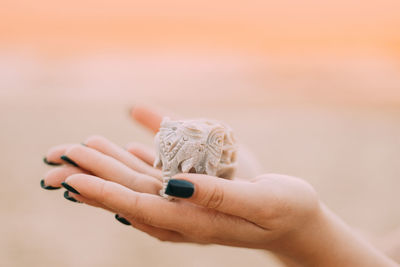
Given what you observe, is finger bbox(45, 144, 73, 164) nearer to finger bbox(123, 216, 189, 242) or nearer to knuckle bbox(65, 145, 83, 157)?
knuckle bbox(65, 145, 83, 157)

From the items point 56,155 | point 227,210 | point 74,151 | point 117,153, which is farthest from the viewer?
point 117,153

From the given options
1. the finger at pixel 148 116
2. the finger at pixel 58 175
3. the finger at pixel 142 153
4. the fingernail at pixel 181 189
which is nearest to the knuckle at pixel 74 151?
the finger at pixel 58 175

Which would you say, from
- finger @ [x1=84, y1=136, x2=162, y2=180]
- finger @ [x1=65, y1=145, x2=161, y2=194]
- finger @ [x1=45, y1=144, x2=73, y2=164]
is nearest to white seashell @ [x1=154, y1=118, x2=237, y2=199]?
finger @ [x1=65, y1=145, x2=161, y2=194]

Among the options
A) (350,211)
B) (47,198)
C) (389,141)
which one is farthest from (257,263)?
(389,141)

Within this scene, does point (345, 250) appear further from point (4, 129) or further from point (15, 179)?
point (4, 129)

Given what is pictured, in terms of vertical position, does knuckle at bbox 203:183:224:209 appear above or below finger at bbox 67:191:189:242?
above

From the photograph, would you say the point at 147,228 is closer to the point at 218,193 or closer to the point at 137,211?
the point at 137,211

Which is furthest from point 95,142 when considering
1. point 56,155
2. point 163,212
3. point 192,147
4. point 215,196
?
point 215,196
